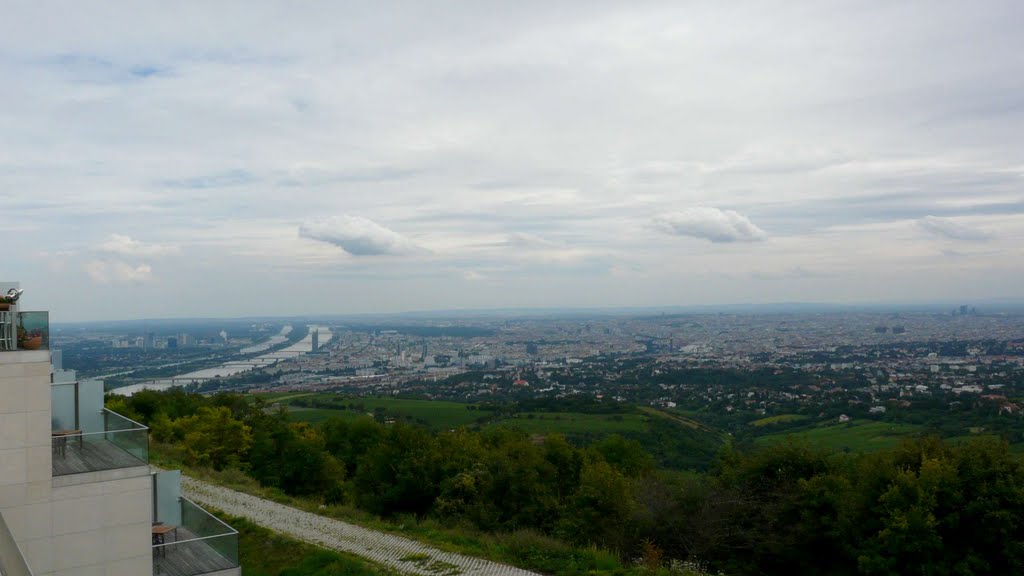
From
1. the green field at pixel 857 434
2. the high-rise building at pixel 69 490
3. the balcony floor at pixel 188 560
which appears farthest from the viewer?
the green field at pixel 857 434

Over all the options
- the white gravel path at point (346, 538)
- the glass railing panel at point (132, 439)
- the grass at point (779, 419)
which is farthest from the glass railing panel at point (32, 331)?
the grass at point (779, 419)

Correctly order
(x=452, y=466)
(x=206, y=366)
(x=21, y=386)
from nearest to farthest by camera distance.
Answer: (x=21, y=386)
(x=452, y=466)
(x=206, y=366)

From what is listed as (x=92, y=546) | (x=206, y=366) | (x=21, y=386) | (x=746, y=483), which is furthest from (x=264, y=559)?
(x=206, y=366)

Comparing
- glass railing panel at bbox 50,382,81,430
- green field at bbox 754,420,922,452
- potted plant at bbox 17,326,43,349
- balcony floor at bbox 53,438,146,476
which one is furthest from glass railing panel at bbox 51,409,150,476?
green field at bbox 754,420,922,452

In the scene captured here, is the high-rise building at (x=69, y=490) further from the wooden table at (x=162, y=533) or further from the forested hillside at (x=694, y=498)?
the forested hillside at (x=694, y=498)

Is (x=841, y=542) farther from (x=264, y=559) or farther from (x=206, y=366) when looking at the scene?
(x=206, y=366)

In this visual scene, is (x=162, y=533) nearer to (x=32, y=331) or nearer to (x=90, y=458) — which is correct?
(x=90, y=458)

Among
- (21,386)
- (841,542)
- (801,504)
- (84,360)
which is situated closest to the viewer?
(21,386)
